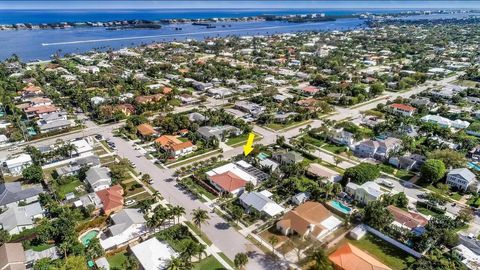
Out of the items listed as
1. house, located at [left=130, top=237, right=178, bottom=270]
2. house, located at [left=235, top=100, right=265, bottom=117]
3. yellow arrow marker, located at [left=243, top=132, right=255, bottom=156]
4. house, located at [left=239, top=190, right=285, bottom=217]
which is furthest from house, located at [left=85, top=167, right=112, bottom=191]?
house, located at [left=235, top=100, right=265, bottom=117]

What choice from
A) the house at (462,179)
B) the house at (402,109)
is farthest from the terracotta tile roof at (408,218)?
the house at (402,109)

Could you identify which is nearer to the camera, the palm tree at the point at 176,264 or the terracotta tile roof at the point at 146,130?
the palm tree at the point at 176,264

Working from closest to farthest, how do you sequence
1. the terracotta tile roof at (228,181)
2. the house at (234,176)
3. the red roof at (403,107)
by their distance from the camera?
the terracotta tile roof at (228,181) → the house at (234,176) → the red roof at (403,107)

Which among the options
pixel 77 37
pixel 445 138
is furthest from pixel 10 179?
pixel 77 37

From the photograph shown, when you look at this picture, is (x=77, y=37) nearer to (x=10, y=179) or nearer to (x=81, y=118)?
(x=81, y=118)

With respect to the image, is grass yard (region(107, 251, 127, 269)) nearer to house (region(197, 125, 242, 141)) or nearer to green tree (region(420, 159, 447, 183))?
house (region(197, 125, 242, 141))

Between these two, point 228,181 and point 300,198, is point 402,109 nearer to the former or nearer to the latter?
point 300,198

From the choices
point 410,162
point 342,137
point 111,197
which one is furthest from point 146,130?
point 410,162

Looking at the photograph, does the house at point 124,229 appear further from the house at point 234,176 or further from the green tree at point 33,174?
the green tree at point 33,174
